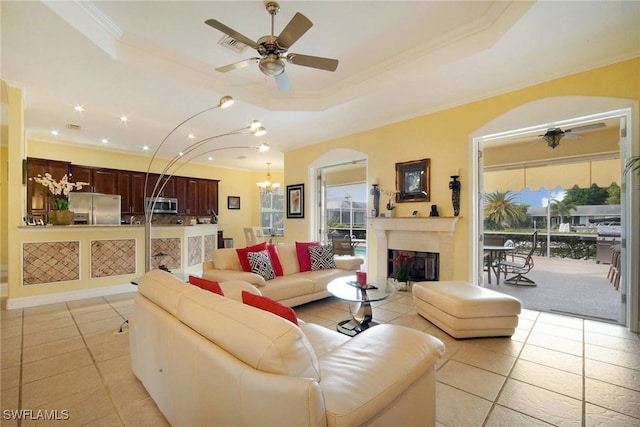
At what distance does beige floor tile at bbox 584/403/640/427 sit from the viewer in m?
1.66

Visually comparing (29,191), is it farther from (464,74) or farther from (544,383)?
(544,383)

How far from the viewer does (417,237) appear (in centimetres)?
464

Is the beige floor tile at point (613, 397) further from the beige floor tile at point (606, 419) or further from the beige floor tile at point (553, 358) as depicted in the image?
the beige floor tile at point (553, 358)

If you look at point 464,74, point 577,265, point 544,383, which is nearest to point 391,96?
point 464,74

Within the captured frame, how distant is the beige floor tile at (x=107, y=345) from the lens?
250cm

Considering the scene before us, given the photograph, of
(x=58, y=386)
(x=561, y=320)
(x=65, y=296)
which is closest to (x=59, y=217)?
(x=65, y=296)

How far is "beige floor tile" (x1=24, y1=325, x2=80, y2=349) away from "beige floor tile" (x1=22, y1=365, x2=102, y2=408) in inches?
35.7

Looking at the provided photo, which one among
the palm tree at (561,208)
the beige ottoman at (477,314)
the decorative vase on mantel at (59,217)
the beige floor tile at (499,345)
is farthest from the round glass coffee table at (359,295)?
the palm tree at (561,208)

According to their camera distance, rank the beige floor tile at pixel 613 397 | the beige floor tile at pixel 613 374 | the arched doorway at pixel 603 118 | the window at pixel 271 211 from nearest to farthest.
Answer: the beige floor tile at pixel 613 397 → the beige floor tile at pixel 613 374 → the arched doorway at pixel 603 118 → the window at pixel 271 211

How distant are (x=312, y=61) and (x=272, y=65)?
372 mm

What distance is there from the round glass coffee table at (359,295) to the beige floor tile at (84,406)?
6.23 ft

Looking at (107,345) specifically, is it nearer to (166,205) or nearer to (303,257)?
(303,257)

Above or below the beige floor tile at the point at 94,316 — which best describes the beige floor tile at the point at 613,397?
above

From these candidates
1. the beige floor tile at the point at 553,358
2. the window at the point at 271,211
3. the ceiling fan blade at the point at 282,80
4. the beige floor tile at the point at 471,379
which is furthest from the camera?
the window at the point at 271,211
